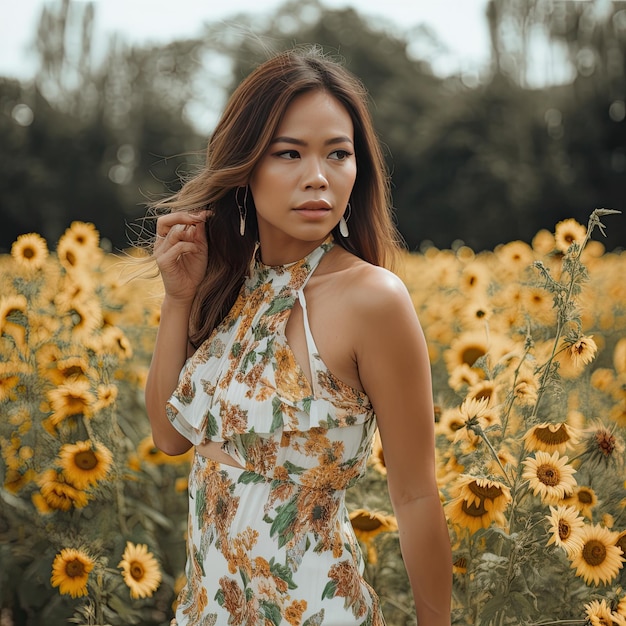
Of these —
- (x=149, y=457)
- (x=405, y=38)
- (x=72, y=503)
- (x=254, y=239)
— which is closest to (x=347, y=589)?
(x=254, y=239)

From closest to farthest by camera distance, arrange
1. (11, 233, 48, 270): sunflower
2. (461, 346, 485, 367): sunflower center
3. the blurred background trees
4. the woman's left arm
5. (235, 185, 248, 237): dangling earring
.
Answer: the woman's left arm < (235, 185, 248, 237): dangling earring < (461, 346, 485, 367): sunflower center < (11, 233, 48, 270): sunflower < the blurred background trees

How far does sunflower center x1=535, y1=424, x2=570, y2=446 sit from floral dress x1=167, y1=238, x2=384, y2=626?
0.44m

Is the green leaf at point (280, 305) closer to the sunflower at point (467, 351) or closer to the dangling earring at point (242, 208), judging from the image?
the dangling earring at point (242, 208)

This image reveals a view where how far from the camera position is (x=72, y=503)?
264cm

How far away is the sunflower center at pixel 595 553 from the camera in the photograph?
1.80 meters

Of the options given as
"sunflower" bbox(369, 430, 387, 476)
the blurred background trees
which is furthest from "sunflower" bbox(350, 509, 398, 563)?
the blurred background trees

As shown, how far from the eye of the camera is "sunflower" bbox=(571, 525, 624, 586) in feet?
5.88

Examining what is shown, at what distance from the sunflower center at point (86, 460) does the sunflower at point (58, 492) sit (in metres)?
0.07

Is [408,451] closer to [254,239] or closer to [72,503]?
[254,239]

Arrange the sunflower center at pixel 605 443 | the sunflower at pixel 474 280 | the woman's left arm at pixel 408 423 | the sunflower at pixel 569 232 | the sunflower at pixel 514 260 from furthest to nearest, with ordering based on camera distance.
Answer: the sunflower at pixel 514 260
the sunflower at pixel 474 280
the sunflower at pixel 569 232
the sunflower center at pixel 605 443
the woman's left arm at pixel 408 423

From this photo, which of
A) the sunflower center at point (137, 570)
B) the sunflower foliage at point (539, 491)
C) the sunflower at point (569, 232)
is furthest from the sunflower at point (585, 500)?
the sunflower center at point (137, 570)

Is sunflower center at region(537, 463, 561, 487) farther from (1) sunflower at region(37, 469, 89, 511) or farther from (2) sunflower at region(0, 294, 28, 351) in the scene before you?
(2) sunflower at region(0, 294, 28, 351)

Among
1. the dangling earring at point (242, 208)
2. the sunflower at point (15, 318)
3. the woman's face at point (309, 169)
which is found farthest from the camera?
the sunflower at point (15, 318)

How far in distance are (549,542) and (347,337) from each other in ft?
2.10
